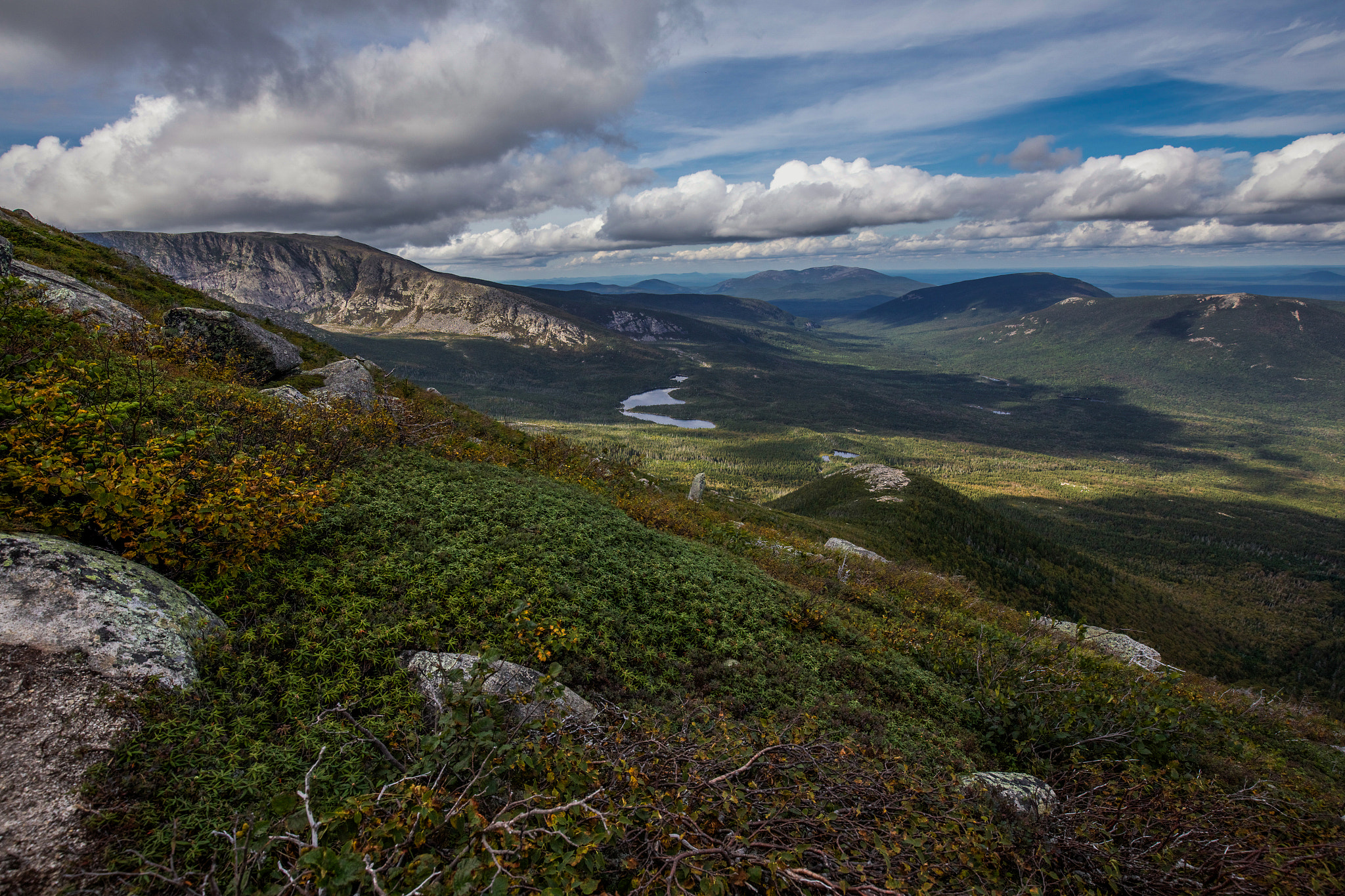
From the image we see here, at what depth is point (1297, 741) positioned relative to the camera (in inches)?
602

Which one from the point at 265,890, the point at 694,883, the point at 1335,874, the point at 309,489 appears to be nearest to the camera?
the point at 265,890

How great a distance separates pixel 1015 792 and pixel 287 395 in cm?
2097

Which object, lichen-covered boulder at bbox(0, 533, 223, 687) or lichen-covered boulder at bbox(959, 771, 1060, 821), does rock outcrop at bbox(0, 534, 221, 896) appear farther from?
lichen-covered boulder at bbox(959, 771, 1060, 821)

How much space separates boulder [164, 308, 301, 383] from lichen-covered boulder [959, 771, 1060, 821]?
79.0 ft

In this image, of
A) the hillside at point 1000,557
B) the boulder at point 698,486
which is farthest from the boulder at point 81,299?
the hillside at point 1000,557

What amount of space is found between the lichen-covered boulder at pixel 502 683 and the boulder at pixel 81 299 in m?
16.4

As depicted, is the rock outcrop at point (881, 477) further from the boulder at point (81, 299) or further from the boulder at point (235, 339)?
the boulder at point (81, 299)

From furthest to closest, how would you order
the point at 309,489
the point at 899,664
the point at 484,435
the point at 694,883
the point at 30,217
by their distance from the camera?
1. the point at 30,217
2. the point at 484,435
3. the point at 899,664
4. the point at 309,489
5. the point at 694,883

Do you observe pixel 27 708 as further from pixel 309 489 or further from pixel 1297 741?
pixel 1297 741

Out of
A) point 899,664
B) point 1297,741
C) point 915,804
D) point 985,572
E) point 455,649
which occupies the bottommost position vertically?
point 985,572

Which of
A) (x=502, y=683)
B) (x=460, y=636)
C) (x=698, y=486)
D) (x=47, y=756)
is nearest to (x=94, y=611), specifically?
(x=47, y=756)

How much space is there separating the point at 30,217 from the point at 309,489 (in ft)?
136

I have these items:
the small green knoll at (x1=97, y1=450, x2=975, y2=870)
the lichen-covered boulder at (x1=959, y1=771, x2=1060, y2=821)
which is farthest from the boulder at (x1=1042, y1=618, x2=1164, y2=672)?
the small green knoll at (x1=97, y1=450, x2=975, y2=870)

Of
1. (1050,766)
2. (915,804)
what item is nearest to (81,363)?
(915,804)
